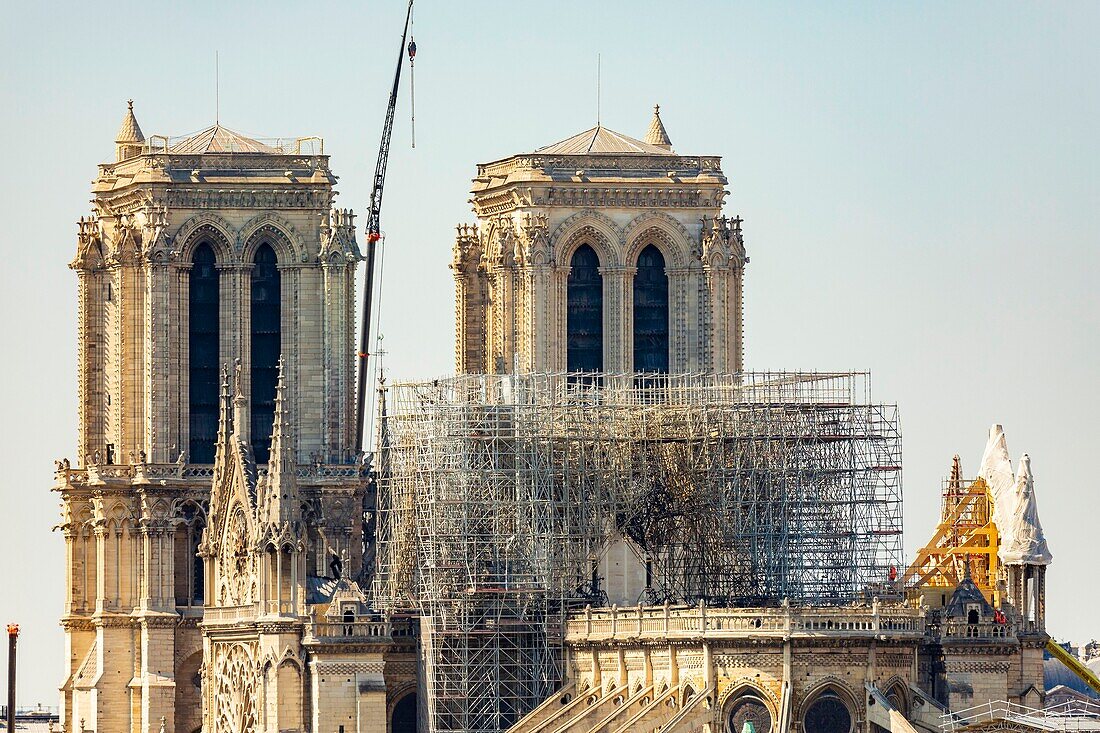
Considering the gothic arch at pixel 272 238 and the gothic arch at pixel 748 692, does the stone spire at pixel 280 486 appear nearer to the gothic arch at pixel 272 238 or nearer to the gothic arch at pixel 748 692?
the gothic arch at pixel 272 238

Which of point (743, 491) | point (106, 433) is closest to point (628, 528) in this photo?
point (743, 491)

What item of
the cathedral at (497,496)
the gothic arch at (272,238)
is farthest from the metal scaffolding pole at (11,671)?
the gothic arch at (272,238)

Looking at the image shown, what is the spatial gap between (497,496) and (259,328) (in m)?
20.9

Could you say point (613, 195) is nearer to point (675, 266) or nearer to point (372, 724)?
point (675, 266)

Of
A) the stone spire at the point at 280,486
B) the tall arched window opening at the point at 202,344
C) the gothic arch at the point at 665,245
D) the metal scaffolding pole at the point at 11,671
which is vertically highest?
the gothic arch at the point at 665,245

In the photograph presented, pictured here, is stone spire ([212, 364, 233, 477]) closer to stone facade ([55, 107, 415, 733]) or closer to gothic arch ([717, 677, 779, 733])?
stone facade ([55, 107, 415, 733])

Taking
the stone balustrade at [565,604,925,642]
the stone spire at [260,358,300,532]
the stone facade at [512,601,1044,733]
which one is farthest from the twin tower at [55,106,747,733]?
the stone balustrade at [565,604,925,642]

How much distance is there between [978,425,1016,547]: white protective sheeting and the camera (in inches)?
5910

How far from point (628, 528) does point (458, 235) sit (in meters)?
17.0

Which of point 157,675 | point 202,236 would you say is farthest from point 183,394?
point 157,675

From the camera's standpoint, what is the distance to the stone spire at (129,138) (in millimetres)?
162625

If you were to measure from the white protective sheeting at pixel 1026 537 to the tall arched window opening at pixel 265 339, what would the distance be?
2806cm

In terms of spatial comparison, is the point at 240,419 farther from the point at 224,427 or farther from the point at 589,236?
the point at 589,236

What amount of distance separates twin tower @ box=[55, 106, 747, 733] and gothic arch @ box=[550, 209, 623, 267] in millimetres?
72
